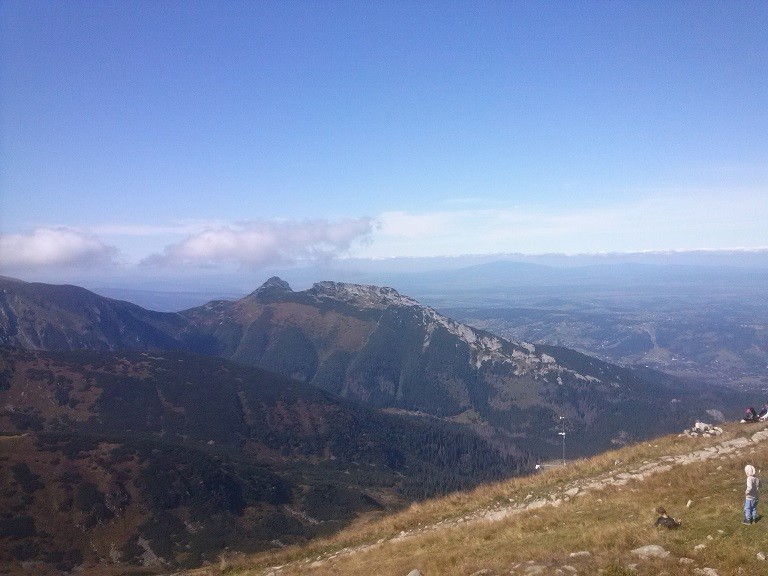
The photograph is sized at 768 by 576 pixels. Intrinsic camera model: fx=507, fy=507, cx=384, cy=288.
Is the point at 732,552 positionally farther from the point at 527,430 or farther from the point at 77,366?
the point at 527,430

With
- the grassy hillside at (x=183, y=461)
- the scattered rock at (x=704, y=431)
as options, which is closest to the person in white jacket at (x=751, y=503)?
the scattered rock at (x=704, y=431)

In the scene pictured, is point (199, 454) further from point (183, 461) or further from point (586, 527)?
point (586, 527)

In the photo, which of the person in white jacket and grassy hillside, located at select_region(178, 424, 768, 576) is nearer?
grassy hillside, located at select_region(178, 424, 768, 576)

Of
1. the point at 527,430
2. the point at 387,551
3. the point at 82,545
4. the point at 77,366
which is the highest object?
the point at 387,551

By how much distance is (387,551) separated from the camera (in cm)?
2005

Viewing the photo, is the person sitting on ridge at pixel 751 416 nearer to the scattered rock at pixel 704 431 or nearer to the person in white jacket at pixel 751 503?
the scattered rock at pixel 704 431

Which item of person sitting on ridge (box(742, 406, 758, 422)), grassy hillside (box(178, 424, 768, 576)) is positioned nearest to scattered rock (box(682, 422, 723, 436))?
grassy hillside (box(178, 424, 768, 576))

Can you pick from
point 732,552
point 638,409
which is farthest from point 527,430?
point 732,552

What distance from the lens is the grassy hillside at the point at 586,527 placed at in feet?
42.6

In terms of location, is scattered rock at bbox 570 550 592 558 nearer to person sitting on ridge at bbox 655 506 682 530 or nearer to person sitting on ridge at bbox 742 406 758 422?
person sitting on ridge at bbox 655 506 682 530

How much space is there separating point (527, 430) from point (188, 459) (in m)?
141

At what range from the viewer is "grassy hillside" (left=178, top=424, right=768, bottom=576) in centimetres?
1298

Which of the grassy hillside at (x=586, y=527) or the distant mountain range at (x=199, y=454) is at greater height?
the grassy hillside at (x=586, y=527)

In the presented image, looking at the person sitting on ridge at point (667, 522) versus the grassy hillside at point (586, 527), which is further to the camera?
the person sitting on ridge at point (667, 522)
